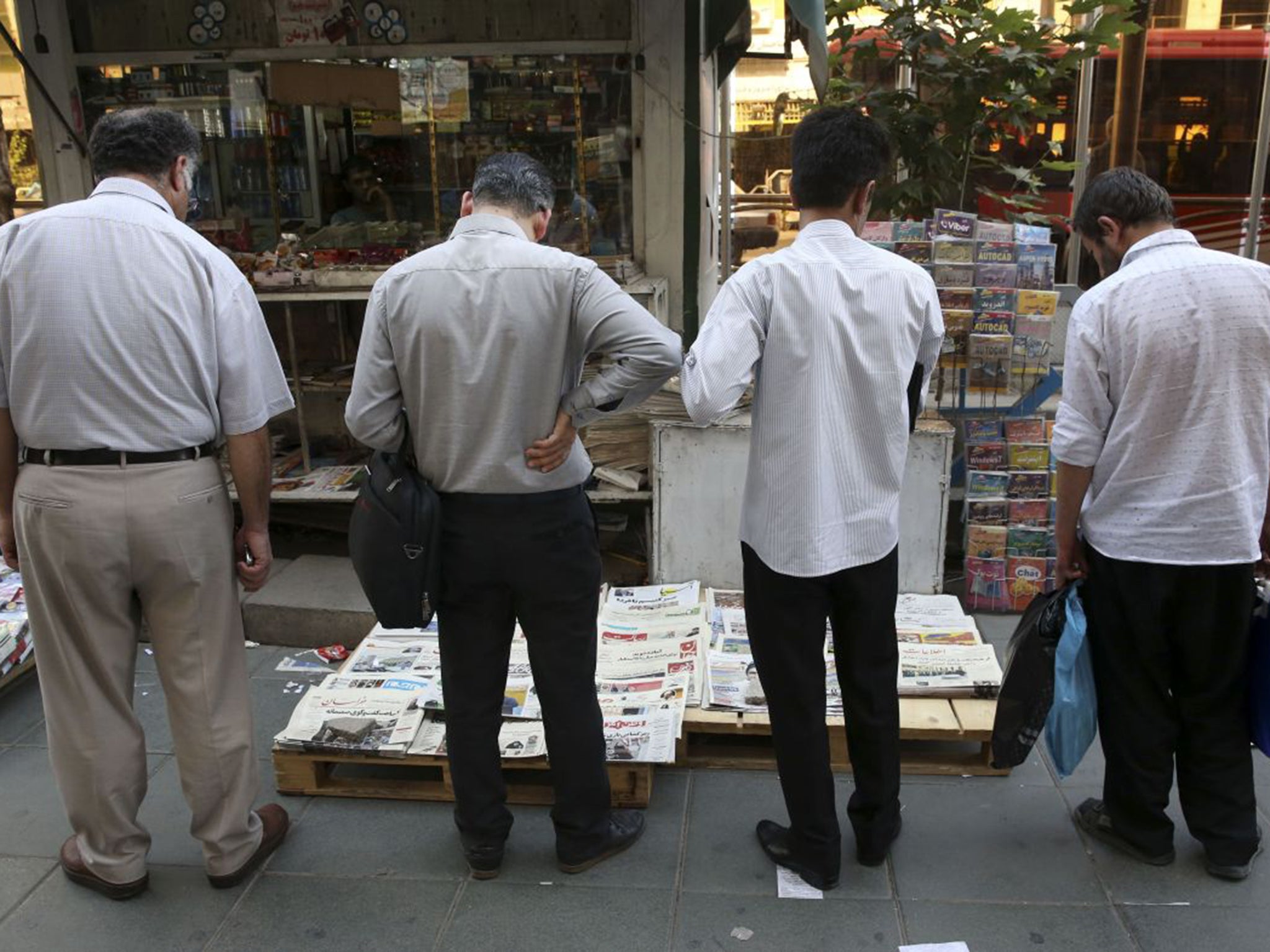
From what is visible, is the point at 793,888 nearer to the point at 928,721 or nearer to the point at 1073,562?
the point at 928,721

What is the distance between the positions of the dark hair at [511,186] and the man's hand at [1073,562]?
1.66 metres

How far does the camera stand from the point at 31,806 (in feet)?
10.5

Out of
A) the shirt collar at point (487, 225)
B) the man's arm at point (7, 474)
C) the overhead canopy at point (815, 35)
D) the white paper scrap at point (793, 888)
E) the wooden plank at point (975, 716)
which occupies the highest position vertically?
the overhead canopy at point (815, 35)

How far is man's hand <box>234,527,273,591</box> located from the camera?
2.73m

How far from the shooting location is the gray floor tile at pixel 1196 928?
2.51 meters

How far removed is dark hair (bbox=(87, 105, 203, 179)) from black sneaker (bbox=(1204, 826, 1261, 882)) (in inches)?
128

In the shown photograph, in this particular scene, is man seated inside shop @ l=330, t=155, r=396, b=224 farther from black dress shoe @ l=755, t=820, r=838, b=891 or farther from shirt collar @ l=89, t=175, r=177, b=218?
black dress shoe @ l=755, t=820, r=838, b=891

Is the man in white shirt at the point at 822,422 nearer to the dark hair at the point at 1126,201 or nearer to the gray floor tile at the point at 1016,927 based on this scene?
the gray floor tile at the point at 1016,927

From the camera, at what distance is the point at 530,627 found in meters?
2.63

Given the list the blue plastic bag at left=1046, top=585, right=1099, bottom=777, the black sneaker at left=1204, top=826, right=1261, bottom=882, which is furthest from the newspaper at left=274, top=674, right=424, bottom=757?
the black sneaker at left=1204, top=826, right=1261, bottom=882

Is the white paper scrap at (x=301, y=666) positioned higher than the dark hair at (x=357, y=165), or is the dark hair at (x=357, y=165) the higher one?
the dark hair at (x=357, y=165)

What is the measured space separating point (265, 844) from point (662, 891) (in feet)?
3.69

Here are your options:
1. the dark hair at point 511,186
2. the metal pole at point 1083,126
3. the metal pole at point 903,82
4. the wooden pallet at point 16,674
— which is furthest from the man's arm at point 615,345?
the metal pole at point 1083,126

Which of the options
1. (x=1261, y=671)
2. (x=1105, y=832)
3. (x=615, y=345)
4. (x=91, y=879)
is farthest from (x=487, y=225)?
(x=1105, y=832)
